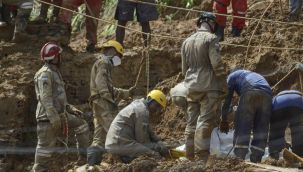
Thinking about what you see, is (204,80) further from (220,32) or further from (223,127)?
(220,32)

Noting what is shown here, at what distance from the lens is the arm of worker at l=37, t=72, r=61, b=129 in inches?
465

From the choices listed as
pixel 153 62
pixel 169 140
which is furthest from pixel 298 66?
pixel 153 62

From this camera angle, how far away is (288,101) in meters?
11.3

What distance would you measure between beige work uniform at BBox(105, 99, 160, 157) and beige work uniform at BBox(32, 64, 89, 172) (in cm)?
101

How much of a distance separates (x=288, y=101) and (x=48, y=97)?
3.23 m

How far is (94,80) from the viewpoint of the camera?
1221cm

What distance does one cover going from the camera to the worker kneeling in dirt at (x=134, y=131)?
11211 millimetres

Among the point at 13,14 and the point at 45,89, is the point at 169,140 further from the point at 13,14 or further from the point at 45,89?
the point at 13,14

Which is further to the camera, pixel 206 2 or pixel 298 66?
pixel 206 2

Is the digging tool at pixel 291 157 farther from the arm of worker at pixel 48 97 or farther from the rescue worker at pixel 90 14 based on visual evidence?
the rescue worker at pixel 90 14

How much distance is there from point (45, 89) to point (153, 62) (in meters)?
3.04

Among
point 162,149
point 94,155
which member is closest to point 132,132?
point 162,149

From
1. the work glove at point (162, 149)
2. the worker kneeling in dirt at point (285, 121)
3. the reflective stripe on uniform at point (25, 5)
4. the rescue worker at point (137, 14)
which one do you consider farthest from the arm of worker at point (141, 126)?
the reflective stripe on uniform at point (25, 5)

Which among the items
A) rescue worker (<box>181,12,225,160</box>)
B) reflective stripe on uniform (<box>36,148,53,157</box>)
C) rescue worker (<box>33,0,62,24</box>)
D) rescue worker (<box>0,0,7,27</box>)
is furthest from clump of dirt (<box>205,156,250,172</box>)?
rescue worker (<box>0,0,7,27</box>)
